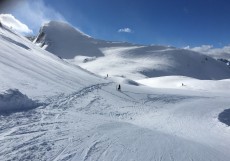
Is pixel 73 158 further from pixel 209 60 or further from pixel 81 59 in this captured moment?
pixel 209 60

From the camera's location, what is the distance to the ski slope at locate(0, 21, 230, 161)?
1179 centimetres

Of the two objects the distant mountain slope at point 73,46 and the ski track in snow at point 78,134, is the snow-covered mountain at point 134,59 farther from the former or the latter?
the ski track in snow at point 78,134

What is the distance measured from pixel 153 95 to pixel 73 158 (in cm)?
2104

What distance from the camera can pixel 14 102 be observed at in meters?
15.2

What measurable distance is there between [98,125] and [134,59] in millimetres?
141709

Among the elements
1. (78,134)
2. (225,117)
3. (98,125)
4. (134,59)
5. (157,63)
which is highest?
(134,59)

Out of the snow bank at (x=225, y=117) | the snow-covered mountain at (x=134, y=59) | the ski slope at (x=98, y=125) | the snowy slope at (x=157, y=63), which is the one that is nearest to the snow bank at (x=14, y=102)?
the ski slope at (x=98, y=125)

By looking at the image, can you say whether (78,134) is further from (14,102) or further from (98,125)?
(14,102)

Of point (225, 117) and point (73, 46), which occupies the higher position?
point (73, 46)

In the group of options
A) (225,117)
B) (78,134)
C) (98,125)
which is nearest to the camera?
(78,134)

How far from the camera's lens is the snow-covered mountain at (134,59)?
134 meters

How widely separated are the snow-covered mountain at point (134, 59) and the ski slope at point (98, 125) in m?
91.5

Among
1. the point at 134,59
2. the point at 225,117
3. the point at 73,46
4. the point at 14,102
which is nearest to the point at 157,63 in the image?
the point at 134,59

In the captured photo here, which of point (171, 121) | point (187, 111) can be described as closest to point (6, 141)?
point (171, 121)
